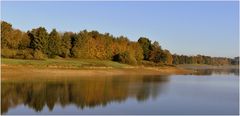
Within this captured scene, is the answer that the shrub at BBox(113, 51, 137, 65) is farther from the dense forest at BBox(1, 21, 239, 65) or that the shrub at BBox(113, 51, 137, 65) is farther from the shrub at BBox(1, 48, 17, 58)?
the shrub at BBox(1, 48, 17, 58)

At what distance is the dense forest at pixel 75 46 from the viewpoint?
85.7 metres

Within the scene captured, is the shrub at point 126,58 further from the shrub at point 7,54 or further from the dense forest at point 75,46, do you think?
the shrub at point 7,54

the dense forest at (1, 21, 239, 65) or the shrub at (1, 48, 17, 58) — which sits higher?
the dense forest at (1, 21, 239, 65)

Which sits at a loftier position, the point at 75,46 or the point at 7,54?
the point at 75,46

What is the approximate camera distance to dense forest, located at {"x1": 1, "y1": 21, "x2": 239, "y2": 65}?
85.7m

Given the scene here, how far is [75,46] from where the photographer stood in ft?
340

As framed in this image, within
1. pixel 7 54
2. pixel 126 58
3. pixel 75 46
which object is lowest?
pixel 126 58

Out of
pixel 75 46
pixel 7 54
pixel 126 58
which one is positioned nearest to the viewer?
pixel 7 54

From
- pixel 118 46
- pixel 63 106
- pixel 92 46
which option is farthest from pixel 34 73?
pixel 118 46

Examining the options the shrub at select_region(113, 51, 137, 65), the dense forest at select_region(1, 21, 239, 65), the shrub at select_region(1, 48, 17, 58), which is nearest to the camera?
the shrub at select_region(1, 48, 17, 58)

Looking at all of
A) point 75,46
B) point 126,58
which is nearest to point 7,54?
point 75,46

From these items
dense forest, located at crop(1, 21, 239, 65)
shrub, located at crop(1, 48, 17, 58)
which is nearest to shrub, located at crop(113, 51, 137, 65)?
dense forest, located at crop(1, 21, 239, 65)

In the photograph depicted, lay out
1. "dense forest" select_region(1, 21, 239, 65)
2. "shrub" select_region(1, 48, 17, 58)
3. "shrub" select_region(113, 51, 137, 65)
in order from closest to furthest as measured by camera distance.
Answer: "shrub" select_region(1, 48, 17, 58) < "dense forest" select_region(1, 21, 239, 65) < "shrub" select_region(113, 51, 137, 65)

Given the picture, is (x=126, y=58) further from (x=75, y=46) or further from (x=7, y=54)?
(x=7, y=54)
